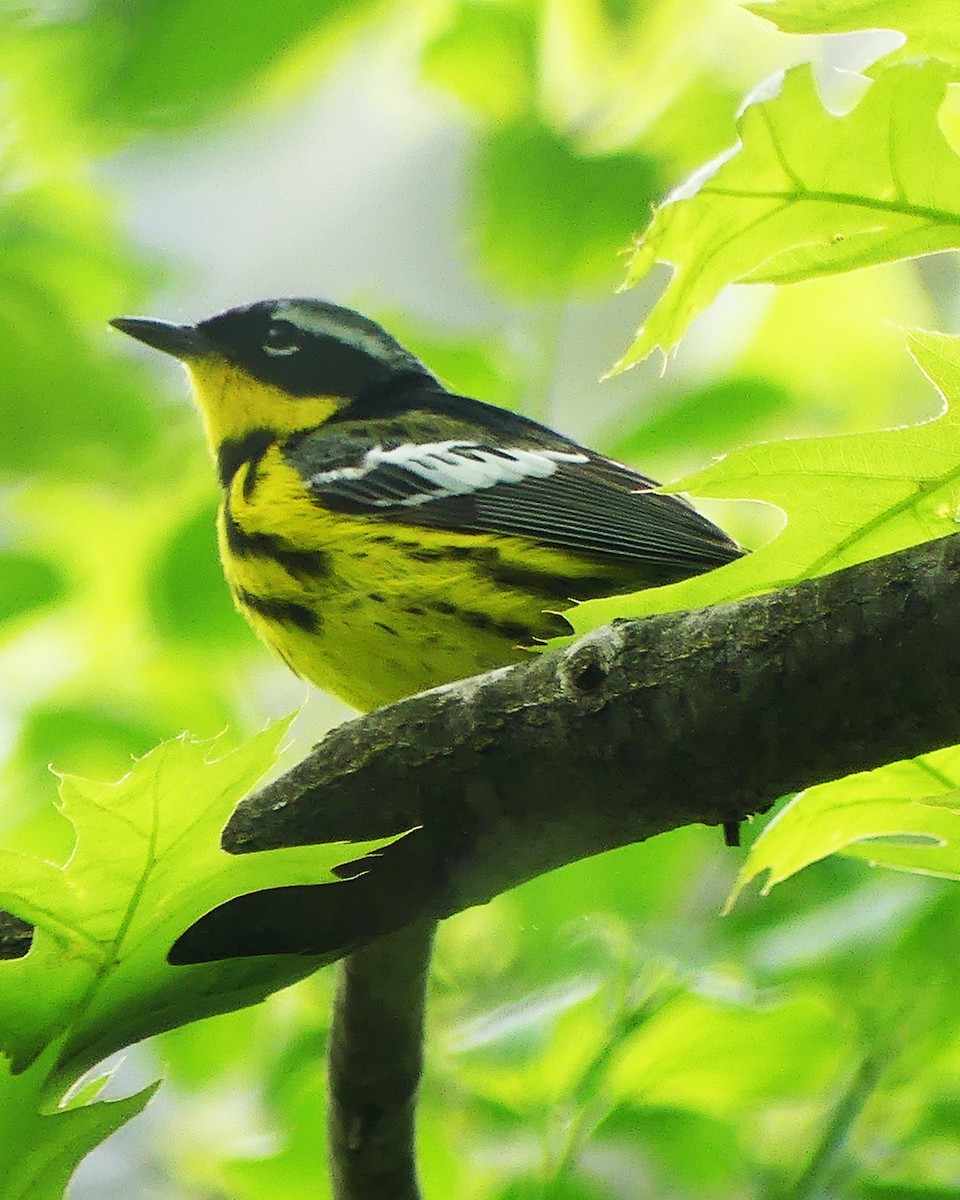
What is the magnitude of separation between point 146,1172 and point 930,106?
1071 millimetres

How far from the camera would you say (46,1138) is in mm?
367

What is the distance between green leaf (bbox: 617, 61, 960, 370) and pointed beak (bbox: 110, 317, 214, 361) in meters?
0.79

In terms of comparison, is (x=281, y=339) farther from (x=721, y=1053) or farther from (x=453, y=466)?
(x=721, y=1053)

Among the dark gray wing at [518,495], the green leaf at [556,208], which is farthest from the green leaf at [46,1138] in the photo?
the green leaf at [556,208]

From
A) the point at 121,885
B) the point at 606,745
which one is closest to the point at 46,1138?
the point at 121,885

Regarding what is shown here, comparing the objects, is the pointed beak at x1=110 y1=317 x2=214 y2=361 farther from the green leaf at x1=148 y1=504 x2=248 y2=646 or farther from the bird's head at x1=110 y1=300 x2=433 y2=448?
the green leaf at x1=148 y1=504 x2=248 y2=646

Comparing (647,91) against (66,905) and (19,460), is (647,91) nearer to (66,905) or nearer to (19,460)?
(19,460)

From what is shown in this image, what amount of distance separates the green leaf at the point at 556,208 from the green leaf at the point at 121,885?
0.76 metres

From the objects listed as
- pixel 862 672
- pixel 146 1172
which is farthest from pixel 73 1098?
pixel 146 1172

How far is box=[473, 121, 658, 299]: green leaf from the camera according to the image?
3.52ft

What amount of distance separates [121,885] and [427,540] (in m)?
0.62

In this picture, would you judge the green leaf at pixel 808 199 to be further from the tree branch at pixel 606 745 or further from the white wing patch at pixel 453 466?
the white wing patch at pixel 453 466

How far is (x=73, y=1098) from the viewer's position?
1.27 ft

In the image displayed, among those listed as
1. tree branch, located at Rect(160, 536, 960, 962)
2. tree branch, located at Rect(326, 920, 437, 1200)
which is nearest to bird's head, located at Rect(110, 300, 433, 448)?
tree branch, located at Rect(326, 920, 437, 1200)
